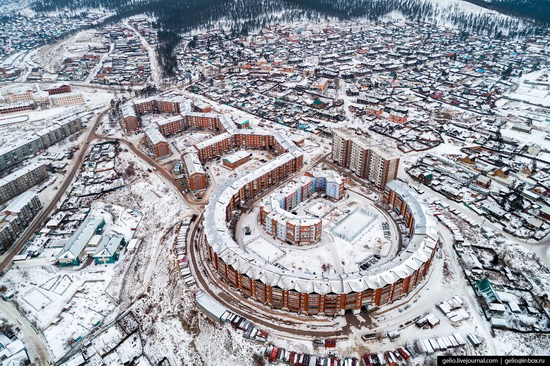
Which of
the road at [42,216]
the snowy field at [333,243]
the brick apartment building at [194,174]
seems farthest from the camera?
the brick apartment building at [194,174]

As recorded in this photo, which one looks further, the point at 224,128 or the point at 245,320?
the point at 224,128

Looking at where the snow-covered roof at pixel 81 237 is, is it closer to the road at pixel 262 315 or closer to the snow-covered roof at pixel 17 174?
the road at pixel 262 315

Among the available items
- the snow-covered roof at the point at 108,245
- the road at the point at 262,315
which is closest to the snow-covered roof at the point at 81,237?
the snow-covered roof at the point at 108,245

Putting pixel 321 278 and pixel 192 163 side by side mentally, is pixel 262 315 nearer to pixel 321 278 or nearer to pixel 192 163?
pixel 321 278

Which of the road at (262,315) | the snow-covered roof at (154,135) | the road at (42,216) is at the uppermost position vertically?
the snow-covered roof at (154,135)

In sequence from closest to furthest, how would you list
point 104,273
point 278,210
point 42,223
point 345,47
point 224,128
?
point 104,273
point 278,210
point 42,223
point 224,128
point 345,47

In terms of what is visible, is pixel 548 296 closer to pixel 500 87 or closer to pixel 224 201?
pixel 224 201

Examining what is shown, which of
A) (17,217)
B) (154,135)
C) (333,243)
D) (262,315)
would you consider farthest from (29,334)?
(154,135)

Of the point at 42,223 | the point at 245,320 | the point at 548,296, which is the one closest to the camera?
the point at 245,320

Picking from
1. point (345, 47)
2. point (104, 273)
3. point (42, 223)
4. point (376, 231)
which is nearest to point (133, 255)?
point (104, 273)
